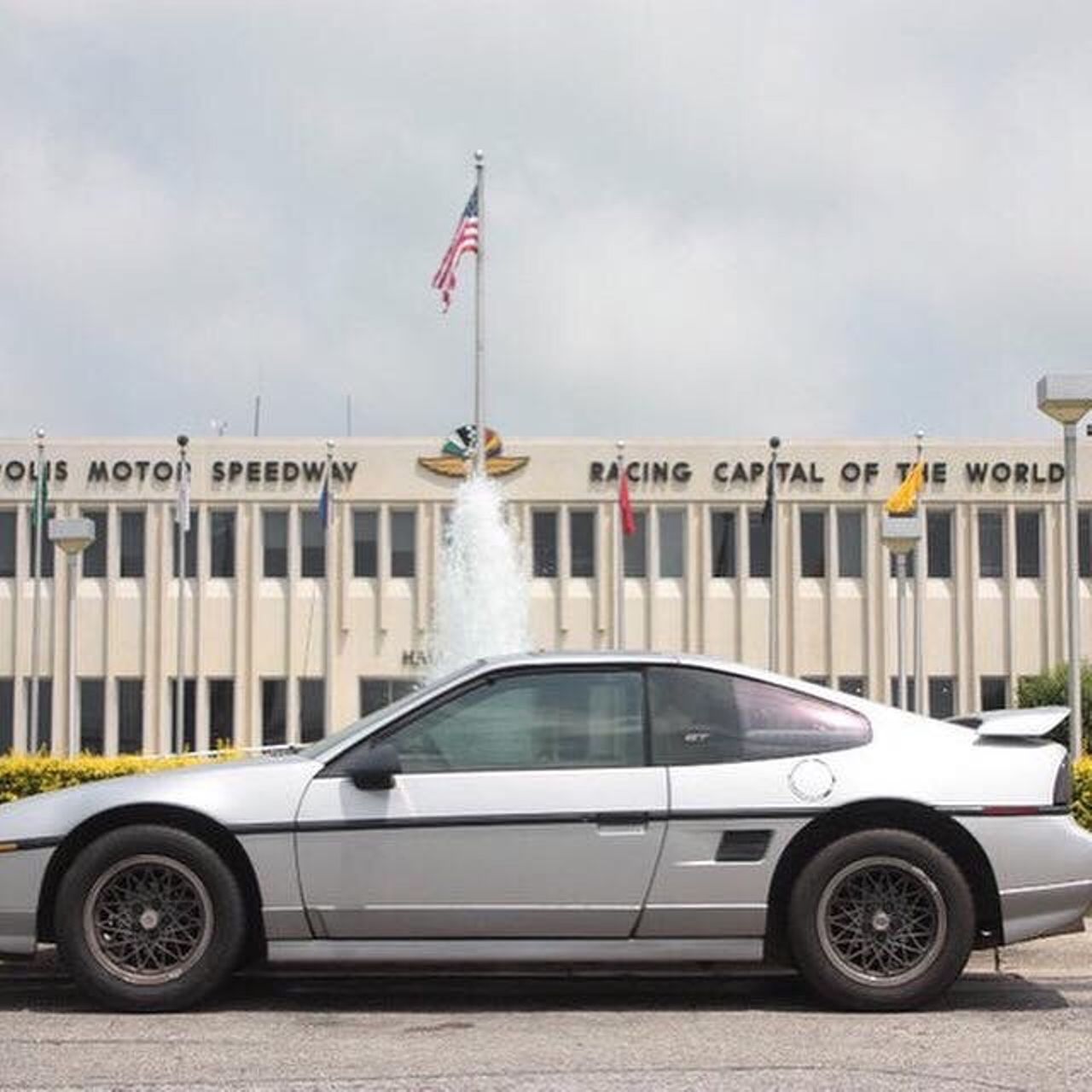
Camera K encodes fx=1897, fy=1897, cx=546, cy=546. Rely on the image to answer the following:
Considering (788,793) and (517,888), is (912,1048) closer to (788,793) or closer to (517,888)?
(788,793)

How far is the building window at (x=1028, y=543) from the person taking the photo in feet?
148

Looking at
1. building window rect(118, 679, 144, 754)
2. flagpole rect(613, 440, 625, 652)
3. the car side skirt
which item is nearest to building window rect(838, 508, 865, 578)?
flagpole rect(613, 440, 625, 652)

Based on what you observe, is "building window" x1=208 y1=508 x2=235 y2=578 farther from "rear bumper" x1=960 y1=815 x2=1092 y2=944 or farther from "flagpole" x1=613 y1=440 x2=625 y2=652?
"rear bumper" x1=960 y1=815 x2=1092 y2=944

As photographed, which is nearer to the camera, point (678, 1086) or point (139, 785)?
point (678, 1086)

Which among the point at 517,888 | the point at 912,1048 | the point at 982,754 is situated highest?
the point at 982,754

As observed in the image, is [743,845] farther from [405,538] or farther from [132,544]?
[132,544]

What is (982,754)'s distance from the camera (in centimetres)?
754

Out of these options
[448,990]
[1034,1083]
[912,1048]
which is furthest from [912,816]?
[448,990]

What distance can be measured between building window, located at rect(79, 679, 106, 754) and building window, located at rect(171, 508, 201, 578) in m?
3.27

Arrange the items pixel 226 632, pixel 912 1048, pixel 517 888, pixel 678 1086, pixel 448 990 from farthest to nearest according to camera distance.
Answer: pixel 226 632 → pixel 448 990 → pixel 517 888 → pixel 912 1048 → pixel 678 1086

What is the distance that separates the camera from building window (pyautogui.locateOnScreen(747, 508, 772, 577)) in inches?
1761

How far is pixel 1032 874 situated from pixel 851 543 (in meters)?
38.0

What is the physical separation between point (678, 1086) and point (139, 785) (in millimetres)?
2666


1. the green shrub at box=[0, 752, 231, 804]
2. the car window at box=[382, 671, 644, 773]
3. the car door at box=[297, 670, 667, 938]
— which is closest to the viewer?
the car door at box=[297, 670, 667, 938]
